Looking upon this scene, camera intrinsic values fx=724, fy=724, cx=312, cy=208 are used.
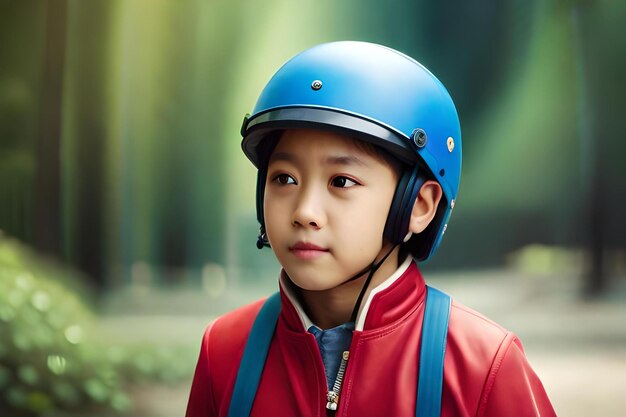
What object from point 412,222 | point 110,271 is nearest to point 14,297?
point 110,271

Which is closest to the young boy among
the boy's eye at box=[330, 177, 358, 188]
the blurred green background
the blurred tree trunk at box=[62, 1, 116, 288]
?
the boy's eye at box=[330, 177, 358, 188]

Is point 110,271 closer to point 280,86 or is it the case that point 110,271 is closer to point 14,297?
point 14,297

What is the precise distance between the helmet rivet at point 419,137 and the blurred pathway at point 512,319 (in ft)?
9.06

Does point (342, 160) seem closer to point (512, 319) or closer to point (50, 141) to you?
point (512, 319)

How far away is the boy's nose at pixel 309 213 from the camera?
1.54m

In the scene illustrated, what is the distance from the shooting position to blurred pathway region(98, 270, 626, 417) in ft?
13.6

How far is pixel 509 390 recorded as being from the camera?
1.54 m

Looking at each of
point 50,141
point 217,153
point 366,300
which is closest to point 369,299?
point 366,300

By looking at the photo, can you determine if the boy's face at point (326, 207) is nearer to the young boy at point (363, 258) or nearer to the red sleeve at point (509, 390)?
the young boy at point (363, 258)

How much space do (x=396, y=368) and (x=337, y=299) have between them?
0.72 feet

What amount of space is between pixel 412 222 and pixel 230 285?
275 centimetres

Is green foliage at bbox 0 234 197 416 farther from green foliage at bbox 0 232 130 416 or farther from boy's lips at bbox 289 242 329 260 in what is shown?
boy's lips at bbox 289 242 329 260

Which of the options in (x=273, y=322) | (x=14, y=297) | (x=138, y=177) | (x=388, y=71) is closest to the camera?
(x=388, y=71)

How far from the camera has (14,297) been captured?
13.4 ft
